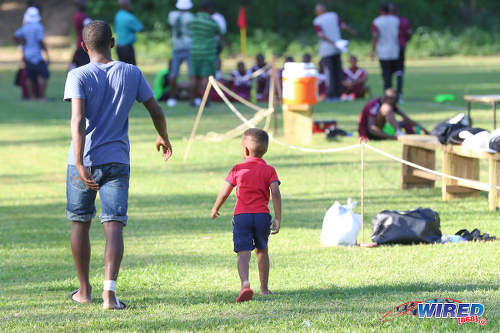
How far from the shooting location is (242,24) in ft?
118

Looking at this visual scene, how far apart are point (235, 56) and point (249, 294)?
3799 centimetres

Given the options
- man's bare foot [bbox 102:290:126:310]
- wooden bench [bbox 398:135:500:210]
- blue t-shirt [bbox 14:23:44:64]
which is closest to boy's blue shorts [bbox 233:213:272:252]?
man's bare foot [bbox 102:290:126:310]

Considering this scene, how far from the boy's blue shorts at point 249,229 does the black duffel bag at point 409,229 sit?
2.24 meters

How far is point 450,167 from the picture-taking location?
1064 centimetres

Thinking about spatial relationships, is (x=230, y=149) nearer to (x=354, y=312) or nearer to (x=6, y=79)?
(x=354, y=312)

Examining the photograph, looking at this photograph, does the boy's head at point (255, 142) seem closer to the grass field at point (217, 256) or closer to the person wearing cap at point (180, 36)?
the grass field at point (217, 256)

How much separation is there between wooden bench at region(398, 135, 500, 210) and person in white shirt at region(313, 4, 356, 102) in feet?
35.4

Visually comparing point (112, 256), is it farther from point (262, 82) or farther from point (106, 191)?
point (262, 82)

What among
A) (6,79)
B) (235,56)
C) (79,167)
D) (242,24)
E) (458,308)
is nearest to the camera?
(458,308)

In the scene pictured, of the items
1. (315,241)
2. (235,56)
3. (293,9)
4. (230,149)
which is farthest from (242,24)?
(315,241)

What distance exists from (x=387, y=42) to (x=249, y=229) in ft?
51.8

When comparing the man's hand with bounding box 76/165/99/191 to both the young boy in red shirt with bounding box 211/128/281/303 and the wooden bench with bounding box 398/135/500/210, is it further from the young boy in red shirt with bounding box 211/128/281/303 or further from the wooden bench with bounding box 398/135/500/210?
the wooden bench with bounding box 398/135/500/210

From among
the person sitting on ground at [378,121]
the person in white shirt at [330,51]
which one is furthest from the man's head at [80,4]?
the person sitting on ground at [378,121]
